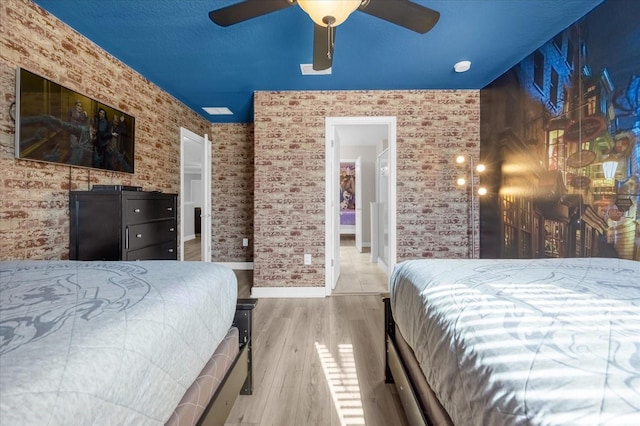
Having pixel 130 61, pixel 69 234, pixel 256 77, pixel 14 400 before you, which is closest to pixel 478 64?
pixel 256 77

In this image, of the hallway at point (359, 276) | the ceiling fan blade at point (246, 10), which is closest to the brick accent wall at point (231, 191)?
the hallway at point (359, 276)

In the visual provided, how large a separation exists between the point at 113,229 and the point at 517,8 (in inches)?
130

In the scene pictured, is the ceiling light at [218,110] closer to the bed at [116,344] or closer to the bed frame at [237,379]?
the bed at [116,344]

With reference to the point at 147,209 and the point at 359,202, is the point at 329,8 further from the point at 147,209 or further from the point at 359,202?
the point at 359,202

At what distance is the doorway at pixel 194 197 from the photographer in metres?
3.90


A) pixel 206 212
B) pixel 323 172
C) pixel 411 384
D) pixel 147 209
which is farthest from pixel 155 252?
pixel 411 384

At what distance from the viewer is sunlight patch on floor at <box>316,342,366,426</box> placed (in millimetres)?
1569

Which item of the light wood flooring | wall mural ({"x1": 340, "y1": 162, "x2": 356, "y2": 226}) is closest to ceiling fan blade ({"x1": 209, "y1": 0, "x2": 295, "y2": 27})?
the light wood flooring

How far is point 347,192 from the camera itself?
27.0 feet

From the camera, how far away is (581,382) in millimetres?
544

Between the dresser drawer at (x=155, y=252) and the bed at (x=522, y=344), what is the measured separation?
1.99 meters

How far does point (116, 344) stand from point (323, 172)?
300 centimetres

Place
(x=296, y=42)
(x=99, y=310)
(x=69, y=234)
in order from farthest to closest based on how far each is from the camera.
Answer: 1. (x=296, y=42)
2. (x=69, y=234)
3. (x=99, y=310)

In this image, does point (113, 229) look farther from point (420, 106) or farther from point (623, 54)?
point (623, 54)
